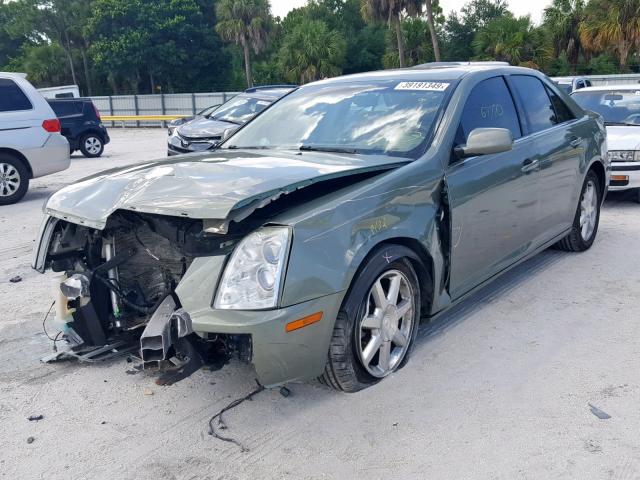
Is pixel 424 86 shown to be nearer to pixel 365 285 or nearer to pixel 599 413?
pixel 365 285

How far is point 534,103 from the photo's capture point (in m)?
5.14

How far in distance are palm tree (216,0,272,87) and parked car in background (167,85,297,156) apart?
93.6 ft

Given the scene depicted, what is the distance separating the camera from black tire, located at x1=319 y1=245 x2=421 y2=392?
10.6ft

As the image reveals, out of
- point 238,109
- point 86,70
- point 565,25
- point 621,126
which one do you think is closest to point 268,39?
point 86,70

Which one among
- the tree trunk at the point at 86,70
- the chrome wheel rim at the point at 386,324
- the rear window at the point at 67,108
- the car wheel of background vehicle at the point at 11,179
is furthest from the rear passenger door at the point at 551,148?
the tree trunk at the point at 86,70

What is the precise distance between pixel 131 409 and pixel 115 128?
96.8 ft

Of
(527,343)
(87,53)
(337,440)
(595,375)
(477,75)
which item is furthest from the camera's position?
(87,53)

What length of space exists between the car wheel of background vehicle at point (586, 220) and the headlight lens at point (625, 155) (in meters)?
1.98

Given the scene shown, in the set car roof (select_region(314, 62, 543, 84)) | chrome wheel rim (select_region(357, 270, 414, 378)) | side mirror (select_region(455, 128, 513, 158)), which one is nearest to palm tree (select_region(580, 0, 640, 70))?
car roof (select_region(314, 62, 543, 84))

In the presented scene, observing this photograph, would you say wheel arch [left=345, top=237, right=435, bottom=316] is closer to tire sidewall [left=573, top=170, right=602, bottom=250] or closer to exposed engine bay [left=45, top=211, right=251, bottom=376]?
exposed engine bay [left=45, top=211, right=251, bottom=376]

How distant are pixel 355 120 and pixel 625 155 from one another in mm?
4996

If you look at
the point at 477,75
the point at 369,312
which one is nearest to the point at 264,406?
the point at 369,312

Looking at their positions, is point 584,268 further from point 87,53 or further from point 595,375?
point 87,53

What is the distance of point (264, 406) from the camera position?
345cm
